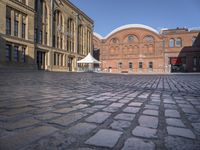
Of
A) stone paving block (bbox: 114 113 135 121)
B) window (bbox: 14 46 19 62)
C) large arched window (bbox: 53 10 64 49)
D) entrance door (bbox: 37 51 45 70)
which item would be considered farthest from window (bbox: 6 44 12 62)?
stone paving block (bbox: 114 113 135 121)

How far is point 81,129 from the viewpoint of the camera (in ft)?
7.34

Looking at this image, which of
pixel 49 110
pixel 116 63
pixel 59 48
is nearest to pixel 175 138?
pixel 49 110

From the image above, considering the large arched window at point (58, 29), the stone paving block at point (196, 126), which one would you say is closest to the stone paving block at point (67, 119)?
the stone paving block at point (196, 126)

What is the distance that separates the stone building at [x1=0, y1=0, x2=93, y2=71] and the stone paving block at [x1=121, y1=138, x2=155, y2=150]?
22464 millimetres

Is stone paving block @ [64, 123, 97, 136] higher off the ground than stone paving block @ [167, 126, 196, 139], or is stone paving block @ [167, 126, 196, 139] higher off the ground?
stone paving block @ [64, 123, 97, 136]

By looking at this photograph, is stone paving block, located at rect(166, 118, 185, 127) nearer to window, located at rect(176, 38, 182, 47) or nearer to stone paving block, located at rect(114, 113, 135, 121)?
stone paving block, located at rect(114, 113, 135, 121)

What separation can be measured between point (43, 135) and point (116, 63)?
50.5 meters

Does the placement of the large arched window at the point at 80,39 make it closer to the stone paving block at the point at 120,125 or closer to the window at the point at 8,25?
the window at the point at 8,25

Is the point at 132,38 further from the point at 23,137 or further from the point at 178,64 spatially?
the point at 23,137

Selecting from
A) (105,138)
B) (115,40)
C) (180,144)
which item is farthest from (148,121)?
(115,40)

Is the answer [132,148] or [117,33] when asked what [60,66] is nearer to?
[117,33]

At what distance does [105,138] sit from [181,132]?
909mm

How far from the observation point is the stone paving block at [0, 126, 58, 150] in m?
1.74

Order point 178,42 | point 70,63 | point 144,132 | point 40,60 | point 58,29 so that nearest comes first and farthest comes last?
point 144,132, point 40,60, point 58,29, point 70,63, point 178,42
